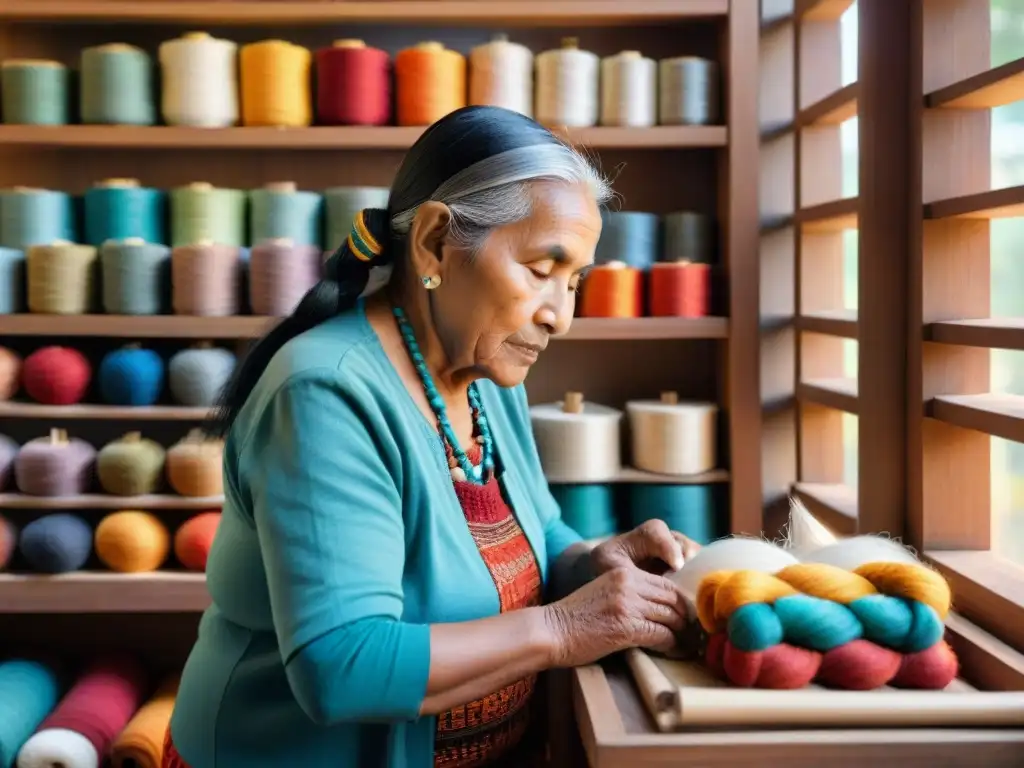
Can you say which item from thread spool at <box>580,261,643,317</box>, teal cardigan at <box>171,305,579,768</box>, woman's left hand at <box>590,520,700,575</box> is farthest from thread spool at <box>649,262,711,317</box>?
teal cardigan at <box>171,305,579,768</box>

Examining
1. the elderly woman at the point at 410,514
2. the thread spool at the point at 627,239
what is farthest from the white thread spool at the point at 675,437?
the elderly woman at the point at 410,514

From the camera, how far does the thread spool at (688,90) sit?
2.28m

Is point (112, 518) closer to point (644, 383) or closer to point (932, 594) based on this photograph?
point (644, 383)

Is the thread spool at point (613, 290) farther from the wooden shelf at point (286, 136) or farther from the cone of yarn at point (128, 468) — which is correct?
the cone of yarn at point (128, 468)

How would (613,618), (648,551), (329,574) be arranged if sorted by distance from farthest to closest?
(648,551) < (613,618) < (329,574)

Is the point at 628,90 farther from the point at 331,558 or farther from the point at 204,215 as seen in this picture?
the point at 331,558

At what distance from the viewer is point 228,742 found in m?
1.10

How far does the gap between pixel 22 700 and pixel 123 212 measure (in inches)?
42.1

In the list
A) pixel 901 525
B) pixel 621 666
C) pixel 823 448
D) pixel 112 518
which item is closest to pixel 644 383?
pixel 823 448

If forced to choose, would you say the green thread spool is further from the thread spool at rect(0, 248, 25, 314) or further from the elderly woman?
the elderly woman

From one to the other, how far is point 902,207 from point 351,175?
4.60 feet

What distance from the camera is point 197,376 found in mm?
2258

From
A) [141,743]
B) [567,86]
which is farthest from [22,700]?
[567,86]

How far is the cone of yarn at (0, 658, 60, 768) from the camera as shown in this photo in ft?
6.64
